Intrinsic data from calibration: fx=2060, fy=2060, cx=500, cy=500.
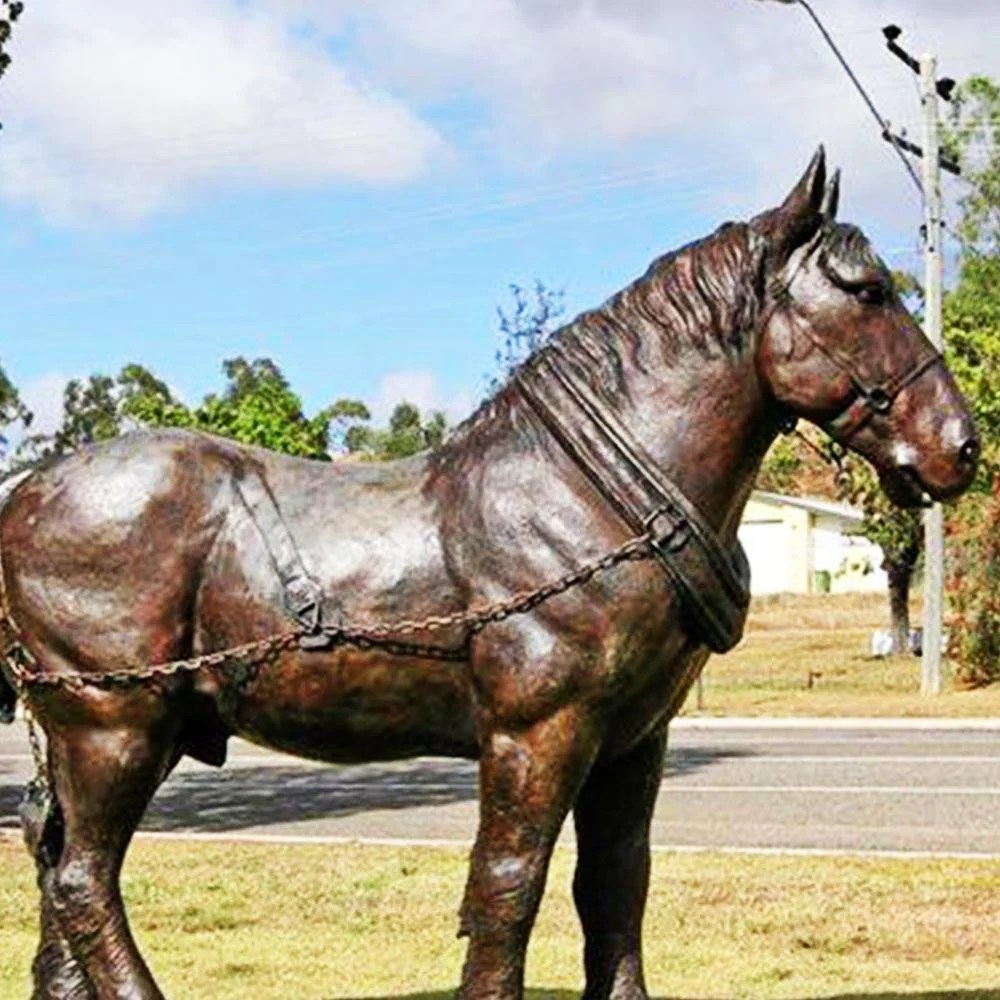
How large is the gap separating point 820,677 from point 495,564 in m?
24.6

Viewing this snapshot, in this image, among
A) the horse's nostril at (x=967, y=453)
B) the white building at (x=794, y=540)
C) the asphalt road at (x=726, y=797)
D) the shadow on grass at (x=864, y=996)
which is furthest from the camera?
the white building at (x=794, y=540)

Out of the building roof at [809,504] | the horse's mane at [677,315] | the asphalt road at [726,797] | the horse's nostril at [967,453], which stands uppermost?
the building roof at [809,504]

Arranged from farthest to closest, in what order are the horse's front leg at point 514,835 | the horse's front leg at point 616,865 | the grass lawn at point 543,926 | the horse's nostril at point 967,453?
the grass lawn at point 543,926
the horse's front leg at point 616,865
the horse's nostril at point 967,453
the horse's front leg at point 514,835

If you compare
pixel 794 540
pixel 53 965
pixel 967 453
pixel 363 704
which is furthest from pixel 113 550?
pixel 794 540

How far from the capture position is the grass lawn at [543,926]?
23.5 feet

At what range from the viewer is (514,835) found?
187 inches

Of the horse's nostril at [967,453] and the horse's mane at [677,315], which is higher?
the horse's mane at [677,315]

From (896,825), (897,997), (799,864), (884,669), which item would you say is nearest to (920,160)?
(884,669)

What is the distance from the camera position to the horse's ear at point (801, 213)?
4.79 meters

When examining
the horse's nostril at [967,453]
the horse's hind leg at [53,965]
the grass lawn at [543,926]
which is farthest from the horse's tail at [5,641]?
the horse's nostril at [967,453]

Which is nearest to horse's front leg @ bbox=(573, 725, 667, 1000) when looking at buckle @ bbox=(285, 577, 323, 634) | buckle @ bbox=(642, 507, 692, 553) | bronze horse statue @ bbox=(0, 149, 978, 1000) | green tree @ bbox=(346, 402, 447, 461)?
bronze horse statue @ bbox=(0, 149, 978, 1000)

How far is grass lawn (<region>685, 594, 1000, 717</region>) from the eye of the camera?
23469 millimetres

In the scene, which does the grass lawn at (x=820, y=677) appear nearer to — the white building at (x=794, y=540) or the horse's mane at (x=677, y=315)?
the white building at (x=794, y=540)

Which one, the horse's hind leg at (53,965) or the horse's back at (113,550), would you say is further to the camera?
the horse's hind leg at (53,965)
